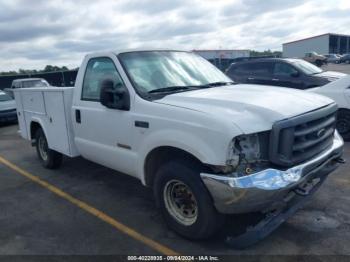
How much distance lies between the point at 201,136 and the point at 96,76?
2.25 meters

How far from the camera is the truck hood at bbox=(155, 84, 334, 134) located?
3.41m

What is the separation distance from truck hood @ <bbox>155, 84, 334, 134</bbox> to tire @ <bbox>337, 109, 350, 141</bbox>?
3.75 meters

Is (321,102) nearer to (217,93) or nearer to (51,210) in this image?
(217,93)

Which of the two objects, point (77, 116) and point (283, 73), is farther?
point (283, 73)

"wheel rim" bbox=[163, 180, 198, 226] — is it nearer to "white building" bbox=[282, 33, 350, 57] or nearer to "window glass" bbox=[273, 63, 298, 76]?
"window glass" bbox=[273, 63, 298, 76]

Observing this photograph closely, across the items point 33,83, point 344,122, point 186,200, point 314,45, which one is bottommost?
point 344,122

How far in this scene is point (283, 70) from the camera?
1180 centimetres

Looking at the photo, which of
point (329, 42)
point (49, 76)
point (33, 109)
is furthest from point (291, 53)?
point (33, 109)

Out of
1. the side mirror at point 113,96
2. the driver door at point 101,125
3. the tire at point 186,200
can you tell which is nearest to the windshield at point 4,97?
the driver door at point 101,125

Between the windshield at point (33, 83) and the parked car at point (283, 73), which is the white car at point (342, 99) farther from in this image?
the windshield at point (33, 83)

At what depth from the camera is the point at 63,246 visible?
398 centimetres

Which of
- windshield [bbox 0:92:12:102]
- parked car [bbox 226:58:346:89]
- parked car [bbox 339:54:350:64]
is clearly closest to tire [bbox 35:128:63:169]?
parked car [bbox 226:58:346:89]

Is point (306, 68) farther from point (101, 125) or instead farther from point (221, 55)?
point (221, 55)

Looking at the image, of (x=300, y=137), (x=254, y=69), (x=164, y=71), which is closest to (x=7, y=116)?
(x=254, y=69)
